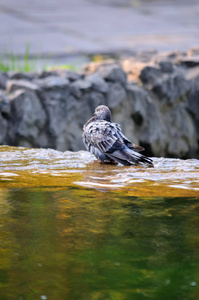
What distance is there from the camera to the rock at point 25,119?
24.4 feet

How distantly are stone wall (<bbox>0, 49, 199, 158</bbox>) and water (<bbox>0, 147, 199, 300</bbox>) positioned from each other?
3.24 meters

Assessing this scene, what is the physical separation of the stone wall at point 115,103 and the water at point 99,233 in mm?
3235

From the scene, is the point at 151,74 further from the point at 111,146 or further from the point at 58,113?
the point at 111,146

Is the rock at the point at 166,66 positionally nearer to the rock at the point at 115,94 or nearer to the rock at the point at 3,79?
the rock at the point at 115,94

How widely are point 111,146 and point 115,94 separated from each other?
3.82 meters

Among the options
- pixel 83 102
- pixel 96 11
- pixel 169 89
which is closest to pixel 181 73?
pixel 169 89

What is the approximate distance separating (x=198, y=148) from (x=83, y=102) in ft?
7.28

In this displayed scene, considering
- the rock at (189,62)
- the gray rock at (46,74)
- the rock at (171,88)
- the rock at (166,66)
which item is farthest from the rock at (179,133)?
the gray rock at (46,74)

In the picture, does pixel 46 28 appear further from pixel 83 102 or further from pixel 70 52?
pixel 83 102

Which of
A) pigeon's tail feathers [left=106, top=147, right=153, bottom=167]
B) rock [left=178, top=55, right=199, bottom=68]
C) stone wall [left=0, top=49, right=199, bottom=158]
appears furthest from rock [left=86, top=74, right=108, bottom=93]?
pigeon's tail feathers [left=106, top=147, right=153, bottom=167]

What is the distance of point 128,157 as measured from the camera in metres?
4.58

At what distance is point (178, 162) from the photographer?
4625 mm

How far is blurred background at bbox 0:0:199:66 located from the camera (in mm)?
14445

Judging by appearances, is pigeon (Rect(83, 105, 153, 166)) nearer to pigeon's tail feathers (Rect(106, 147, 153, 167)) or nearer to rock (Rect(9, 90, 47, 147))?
pigeon's tail feathers (Rect(106, 147, 153, 167))
